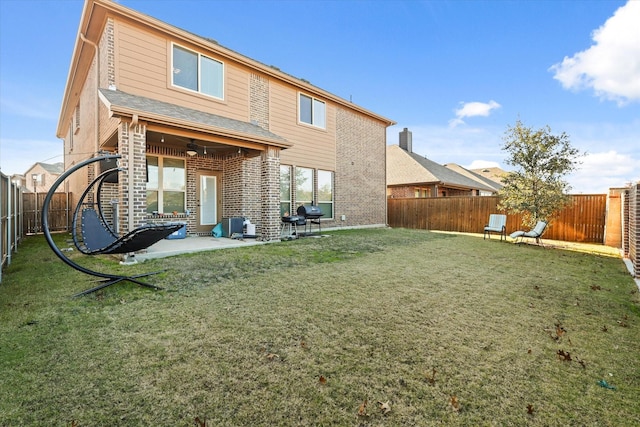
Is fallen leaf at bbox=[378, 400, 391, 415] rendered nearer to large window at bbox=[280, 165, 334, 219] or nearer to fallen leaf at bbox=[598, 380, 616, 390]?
fallen leaf at bbox=[598, 380, 616, 390]

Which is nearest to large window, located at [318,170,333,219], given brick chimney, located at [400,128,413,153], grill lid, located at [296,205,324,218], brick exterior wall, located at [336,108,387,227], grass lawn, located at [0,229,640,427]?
brick exterior wall, located at [336,108,387,227]

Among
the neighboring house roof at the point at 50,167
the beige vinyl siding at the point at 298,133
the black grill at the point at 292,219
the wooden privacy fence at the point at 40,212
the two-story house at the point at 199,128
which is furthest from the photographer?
the neighboring house roof at the point at 50,167

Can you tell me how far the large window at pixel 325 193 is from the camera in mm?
12383

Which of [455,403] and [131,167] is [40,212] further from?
[455,403]

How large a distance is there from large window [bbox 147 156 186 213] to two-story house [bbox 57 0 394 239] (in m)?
0.03

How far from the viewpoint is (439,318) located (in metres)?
3.25

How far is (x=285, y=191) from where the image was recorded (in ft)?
36.4

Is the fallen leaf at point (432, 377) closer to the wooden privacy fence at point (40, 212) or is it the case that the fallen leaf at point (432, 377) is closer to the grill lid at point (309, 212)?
the grill lid at point (309, 212)

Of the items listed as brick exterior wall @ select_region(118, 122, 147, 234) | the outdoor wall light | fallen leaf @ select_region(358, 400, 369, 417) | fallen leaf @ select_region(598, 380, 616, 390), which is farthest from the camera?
the outdoor wall light

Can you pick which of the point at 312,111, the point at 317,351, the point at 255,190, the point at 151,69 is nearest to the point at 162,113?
the point at 151,69

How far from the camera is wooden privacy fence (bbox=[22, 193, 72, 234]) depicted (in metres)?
11.3

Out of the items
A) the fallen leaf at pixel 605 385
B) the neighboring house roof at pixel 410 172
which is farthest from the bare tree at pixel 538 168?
the fallen leaf at pixel 605 385

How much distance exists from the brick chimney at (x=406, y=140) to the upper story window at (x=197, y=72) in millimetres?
16838

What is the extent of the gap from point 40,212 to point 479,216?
19569 mm
